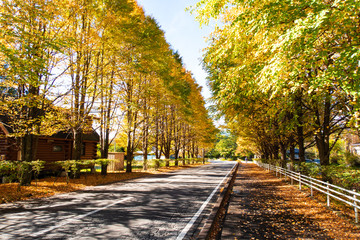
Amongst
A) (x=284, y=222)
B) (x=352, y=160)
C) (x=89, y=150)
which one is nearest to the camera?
(x=284, y=222)

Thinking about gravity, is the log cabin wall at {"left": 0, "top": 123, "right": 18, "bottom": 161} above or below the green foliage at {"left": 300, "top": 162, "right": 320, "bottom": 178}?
above

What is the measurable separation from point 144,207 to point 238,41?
6.64m

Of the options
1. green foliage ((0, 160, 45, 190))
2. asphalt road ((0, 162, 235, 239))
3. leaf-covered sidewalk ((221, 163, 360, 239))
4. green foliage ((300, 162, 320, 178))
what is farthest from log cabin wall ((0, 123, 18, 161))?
green foliage ((300, 162, 320, 178))

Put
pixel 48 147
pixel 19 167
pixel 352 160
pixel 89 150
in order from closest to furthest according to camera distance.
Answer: pixel 19 167, pixel 48 147, pixel 89 150, pixel 352 160

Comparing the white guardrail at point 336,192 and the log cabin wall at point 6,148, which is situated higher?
the log cabin wall at point 6,148

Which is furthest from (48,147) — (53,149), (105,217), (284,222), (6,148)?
(284,222)

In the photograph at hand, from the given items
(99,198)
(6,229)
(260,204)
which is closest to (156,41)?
(99,198)

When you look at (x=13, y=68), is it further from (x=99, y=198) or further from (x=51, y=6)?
A: (x=99, y=198)

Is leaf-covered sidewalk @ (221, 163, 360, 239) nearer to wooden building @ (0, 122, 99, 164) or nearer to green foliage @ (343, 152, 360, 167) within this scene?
wooden building @ (0, 122, 99, 164)

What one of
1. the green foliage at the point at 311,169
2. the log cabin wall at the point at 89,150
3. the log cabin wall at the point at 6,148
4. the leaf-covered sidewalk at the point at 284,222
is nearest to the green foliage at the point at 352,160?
the green foliage at the point at 311,169

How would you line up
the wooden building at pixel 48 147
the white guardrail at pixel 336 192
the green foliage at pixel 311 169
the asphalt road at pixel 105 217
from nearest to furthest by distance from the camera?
1. the asphalt road at pixel 105 217
2. the white guardrail at pixel 336 192
3. the green foliage at pixel 311 169
4. the wooden building at pixel 48 147

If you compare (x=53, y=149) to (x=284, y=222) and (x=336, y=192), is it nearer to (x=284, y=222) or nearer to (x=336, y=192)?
(x=284, y=222)

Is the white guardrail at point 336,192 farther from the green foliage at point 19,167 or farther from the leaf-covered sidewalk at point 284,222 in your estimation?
the green foliage at point 19,167

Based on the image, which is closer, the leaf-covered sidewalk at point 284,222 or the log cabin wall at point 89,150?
the leaf-covered sidewalk at point 284,222
